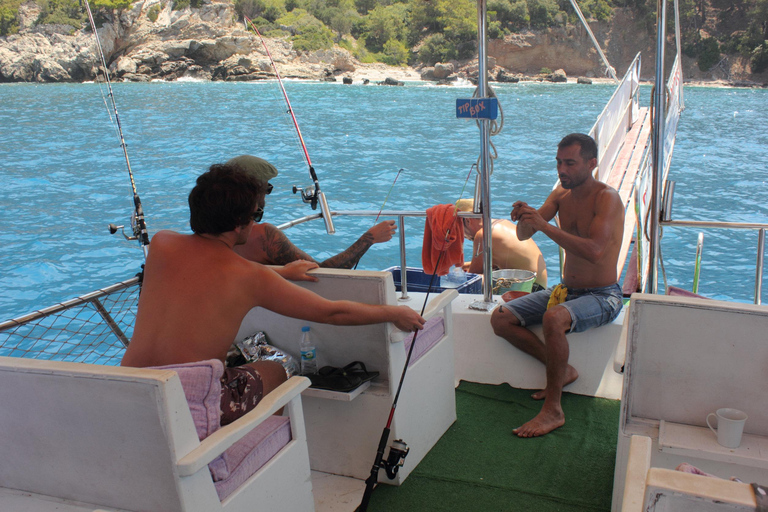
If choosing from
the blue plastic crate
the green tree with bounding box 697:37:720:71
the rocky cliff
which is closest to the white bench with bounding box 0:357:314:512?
the blue plastic crate

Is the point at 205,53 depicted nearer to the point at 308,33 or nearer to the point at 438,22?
the point at 308,33

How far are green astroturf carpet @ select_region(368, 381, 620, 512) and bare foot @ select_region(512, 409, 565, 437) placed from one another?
0.03 metres

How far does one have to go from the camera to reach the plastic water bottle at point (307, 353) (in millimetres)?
2348

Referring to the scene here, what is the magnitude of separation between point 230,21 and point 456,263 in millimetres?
52866

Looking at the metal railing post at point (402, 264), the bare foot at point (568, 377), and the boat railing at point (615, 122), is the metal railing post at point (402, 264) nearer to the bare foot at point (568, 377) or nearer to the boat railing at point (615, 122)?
the bare foot at point (568, 377)

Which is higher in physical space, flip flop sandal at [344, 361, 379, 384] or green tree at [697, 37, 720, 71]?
green tree at [697, 37, 720, 71]

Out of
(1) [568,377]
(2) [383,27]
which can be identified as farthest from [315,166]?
(2) [383,27]

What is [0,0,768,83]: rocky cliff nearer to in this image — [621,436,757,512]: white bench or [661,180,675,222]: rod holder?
[661,180,675,222]: rod holder

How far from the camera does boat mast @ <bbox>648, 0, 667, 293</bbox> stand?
263 centimetres

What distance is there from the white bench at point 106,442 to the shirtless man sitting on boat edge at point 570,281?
5.03 ft

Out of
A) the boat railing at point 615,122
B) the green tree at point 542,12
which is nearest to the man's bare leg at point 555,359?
the boat railing at point 615,122

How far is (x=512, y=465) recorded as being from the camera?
252cm

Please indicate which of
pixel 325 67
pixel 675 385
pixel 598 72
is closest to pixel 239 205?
pixel 675 385

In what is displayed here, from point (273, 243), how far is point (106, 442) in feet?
3.97
